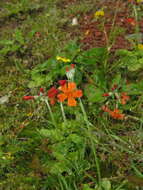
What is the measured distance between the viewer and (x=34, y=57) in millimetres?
2695

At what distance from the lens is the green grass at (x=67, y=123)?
1.65m

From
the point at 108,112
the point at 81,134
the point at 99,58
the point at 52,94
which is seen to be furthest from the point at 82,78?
the point at 52,94

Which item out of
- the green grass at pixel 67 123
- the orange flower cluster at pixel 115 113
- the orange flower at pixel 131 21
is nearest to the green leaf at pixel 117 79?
the green grass at pixel 67 123

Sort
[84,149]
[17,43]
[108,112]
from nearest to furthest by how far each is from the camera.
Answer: [84,149]
[108,112]
[17,43]

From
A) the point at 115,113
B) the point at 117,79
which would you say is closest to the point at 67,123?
the point at 115,113

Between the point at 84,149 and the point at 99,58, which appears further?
the point at 99,58

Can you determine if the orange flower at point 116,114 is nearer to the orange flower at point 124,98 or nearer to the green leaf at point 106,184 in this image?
the orange flower at point 124,98

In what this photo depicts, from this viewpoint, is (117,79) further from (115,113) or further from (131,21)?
(131,21)

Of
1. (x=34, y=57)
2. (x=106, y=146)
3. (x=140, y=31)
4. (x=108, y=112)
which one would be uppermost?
(x=140, y=31)

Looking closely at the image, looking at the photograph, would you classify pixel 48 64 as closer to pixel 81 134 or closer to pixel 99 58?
pixel 99 58

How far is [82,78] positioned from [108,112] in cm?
45

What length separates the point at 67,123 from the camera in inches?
72.2

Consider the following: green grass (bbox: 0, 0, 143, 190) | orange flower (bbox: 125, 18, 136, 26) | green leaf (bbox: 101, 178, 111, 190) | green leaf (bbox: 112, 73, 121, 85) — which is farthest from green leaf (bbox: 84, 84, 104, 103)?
orange flower (bbox: 125, 18, 136, 26)

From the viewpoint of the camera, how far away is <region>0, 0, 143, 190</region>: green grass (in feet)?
5.42
